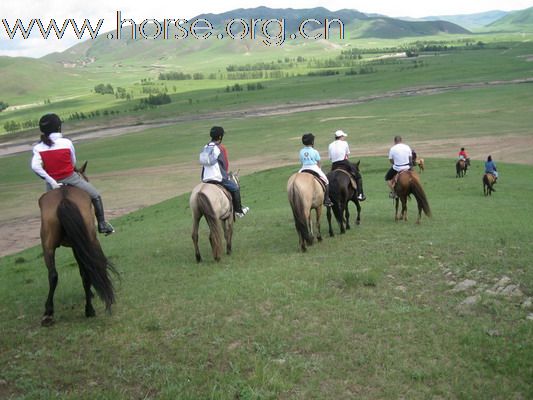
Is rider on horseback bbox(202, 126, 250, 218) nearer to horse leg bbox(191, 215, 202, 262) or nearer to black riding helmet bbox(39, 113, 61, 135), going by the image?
horse leg bbox(191, 215, 202, 262)

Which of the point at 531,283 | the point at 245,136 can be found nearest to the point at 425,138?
the point at 245,136

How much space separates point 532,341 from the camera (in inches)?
313

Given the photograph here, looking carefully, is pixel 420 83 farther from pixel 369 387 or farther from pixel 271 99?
pixel 369 387

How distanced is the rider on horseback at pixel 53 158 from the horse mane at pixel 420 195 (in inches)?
416

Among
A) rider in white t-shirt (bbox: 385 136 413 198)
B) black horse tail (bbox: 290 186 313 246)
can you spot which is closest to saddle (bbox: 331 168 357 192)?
rider in white t-shirt (bbox: 385 136 413 198)

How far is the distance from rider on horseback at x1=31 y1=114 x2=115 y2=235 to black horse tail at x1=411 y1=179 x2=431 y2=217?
10.6 m

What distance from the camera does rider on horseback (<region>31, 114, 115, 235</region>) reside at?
9.90 metres

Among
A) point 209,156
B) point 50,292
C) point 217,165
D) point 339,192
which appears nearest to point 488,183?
point 339,192

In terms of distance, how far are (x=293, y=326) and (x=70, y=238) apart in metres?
3.87

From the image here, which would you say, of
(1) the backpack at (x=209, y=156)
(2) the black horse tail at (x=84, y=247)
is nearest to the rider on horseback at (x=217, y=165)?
(1) the backpack at (x=209, y=156)

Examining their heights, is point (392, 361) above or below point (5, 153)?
above

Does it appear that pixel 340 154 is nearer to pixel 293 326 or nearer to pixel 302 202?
pixel 302 202

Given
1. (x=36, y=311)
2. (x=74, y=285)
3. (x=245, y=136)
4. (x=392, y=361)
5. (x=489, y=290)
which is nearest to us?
(x=392, y=361)

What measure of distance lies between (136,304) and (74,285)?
250 cm
